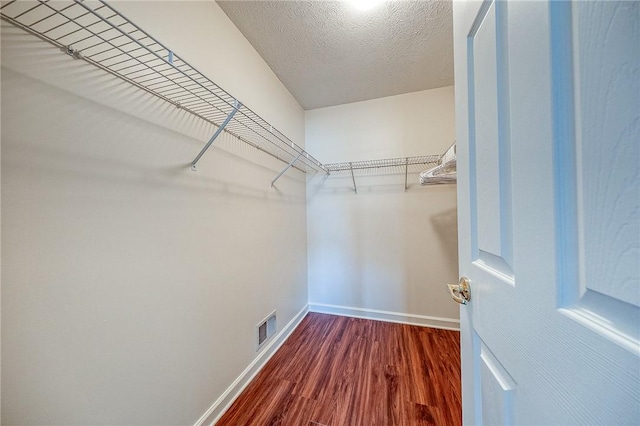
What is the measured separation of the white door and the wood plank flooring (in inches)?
37.9

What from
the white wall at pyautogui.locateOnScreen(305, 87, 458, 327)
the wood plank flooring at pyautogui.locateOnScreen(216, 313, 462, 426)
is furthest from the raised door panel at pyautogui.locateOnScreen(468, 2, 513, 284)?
the white wall at pyautogui.locateOnScreen(305, 87, 458, 327)

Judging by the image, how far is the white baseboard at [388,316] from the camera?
6.91 feet

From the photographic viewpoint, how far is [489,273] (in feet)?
1.77

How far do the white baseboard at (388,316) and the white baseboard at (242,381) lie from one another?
52 cm

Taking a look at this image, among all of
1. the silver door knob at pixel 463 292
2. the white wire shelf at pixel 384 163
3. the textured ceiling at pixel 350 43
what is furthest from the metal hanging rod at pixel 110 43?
the white wire shelf at pixel 384 163

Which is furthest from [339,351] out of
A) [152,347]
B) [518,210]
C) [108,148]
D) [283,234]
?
[108,148]

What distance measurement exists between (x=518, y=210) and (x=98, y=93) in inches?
50.9

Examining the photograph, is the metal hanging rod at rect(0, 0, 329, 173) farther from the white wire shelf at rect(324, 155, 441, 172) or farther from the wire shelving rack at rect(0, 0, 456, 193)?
the white wire shelf at rect(324, 155, 441, 172)

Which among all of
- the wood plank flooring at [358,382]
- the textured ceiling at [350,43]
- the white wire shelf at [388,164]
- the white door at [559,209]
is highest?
the textured ceiling at [350,43]

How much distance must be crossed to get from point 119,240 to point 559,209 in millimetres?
1240

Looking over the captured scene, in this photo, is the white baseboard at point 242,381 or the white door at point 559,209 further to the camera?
the white baseboard at point 242,381

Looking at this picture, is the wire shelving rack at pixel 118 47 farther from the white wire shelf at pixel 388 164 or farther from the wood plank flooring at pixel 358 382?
the wood plank flooring at pixel 358 382

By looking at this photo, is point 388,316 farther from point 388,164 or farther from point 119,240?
point 119,240

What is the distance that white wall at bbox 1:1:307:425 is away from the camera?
601 mm
